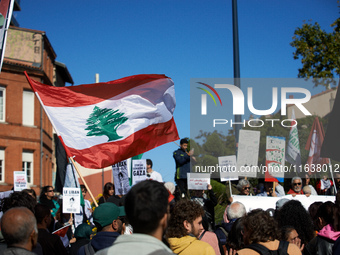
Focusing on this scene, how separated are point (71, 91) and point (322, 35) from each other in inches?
624

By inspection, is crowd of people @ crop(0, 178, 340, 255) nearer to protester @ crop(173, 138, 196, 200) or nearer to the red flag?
protester @ crop(173, 138, 196, 200)

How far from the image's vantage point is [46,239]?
17.2ft

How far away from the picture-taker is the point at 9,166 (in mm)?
34688

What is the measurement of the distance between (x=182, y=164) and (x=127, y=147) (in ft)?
9.99

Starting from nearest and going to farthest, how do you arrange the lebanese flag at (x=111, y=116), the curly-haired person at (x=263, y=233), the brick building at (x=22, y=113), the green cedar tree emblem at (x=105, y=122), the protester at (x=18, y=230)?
the protester at (x=18, y=230) → the curly-haired person at (x=263, y=233) → the lebanese flag at (x=111, y=116) → the green cedar tree emblem at (x=105, y=122) → the brick building at (x=22, y=113)

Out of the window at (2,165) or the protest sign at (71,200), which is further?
the window at (2,165)

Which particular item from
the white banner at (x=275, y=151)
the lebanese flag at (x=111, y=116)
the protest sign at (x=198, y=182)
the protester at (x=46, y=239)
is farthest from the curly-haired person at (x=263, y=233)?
the white banner at (x=275, y=151)

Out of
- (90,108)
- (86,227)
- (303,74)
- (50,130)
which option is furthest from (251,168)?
(50,130)

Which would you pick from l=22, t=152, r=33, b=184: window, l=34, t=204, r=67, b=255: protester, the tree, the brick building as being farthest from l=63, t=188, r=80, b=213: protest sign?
l=22, t=152, r=33, b=184: window

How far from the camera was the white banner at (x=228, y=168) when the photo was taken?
10922 millimetres

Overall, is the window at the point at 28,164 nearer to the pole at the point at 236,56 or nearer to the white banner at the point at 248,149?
the pole at the point at 236,56

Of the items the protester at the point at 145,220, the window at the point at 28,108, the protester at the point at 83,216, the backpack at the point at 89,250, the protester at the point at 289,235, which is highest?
the window at the point at 28,108

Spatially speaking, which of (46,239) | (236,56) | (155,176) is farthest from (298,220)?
(236,56)

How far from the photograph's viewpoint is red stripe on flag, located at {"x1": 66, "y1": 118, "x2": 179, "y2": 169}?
8.65 meters
